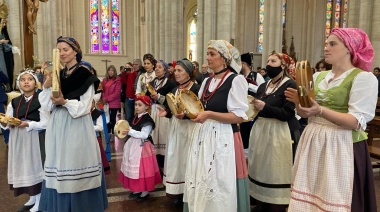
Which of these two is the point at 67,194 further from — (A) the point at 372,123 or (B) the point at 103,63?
(B) the point at 103,63

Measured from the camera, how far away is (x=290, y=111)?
10.9 ft

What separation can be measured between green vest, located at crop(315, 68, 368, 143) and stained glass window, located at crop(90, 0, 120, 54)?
855 inches

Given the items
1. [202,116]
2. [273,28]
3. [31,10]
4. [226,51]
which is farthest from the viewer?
[273,28]

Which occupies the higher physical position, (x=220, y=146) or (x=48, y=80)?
(x=48, y=80)

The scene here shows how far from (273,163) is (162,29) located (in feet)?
47.4

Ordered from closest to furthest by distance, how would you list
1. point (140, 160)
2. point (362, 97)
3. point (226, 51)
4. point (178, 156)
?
1. point (362, 97)
2. point (226, 51)
3. point (178, 156)
4. point (140, 160)

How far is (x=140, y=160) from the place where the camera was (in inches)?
156

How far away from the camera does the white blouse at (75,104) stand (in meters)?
2.74

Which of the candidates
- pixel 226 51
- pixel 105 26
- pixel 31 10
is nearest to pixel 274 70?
pixel 226 51

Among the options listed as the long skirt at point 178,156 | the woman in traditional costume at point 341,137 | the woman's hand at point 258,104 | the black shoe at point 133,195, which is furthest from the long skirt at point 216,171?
the black shoe at point 133,195

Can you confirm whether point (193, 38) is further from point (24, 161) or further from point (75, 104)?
point (75, 104)

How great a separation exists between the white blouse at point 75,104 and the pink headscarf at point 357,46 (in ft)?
6.96

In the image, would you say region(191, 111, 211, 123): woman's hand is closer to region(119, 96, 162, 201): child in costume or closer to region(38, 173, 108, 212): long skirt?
region(38, 173, 108, 212): long skirt

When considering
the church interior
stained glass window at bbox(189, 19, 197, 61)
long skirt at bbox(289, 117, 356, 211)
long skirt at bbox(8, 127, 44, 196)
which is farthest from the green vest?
stained glass window at bbox(189, 19, 197, 61)
